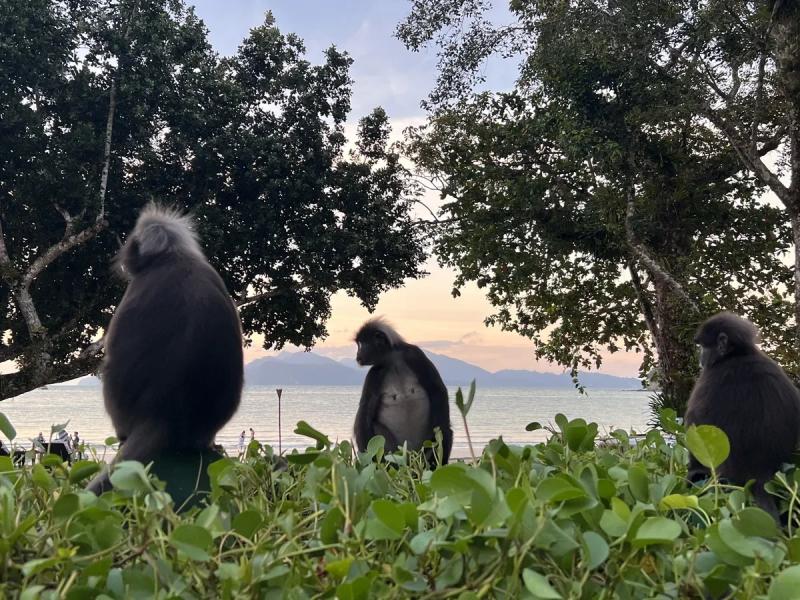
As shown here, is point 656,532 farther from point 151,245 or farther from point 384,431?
point 384,431

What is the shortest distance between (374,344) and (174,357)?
8.13 ft

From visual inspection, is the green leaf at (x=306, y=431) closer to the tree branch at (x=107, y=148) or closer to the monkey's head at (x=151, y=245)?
the monkey's head at (x=151, y=245)

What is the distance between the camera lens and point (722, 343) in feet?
11.1

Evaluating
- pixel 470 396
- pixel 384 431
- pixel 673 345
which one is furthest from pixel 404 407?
pixel 673 345

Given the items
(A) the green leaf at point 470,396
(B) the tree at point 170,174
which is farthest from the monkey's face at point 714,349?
(B) the tree at point 170,174

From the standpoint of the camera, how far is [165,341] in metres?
2.81

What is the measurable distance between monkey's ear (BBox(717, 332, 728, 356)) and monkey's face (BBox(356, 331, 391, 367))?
2.34m

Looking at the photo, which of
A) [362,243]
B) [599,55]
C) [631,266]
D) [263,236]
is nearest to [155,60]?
[263,236]

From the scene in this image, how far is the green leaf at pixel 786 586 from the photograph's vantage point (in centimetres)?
77

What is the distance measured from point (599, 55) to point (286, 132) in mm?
8070

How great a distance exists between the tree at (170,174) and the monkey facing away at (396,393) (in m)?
10.5

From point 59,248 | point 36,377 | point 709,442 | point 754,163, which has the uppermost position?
point 754,163

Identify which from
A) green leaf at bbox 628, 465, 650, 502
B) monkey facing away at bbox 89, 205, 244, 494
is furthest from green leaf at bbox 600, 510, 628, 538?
monkey facing away at bbox 89, 205, 244, 494

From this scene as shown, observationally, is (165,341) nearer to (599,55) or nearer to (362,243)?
(599,55)
